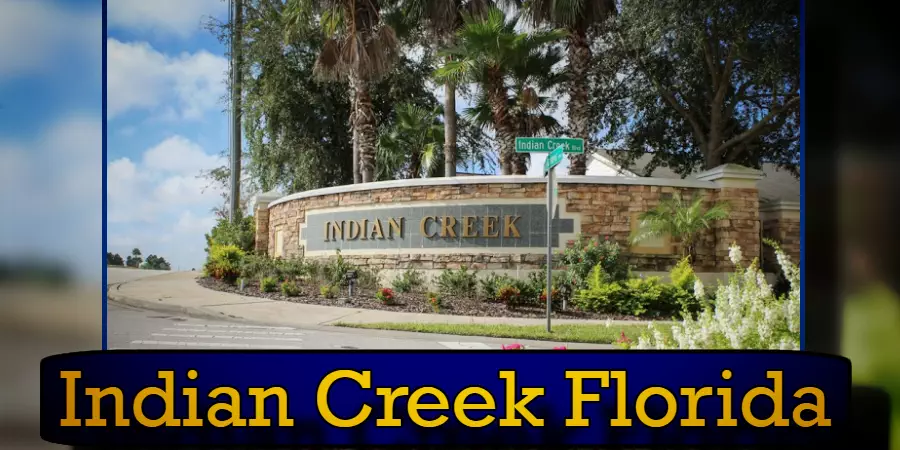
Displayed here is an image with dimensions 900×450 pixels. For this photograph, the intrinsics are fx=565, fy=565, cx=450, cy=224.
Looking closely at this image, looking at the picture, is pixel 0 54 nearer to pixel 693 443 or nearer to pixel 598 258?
pixel 693 443

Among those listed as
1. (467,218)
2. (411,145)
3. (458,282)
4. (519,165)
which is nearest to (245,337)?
(458,282)

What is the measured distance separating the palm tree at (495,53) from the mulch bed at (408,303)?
73.7 inches

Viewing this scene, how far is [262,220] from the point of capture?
570cm

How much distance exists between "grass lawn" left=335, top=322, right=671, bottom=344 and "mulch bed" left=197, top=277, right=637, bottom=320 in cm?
28

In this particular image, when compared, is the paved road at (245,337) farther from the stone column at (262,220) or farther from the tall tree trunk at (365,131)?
the tall tree trunk at (365,131)

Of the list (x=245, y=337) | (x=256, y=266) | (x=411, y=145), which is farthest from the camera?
(x=411, y=145)

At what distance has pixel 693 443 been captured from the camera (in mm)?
3342

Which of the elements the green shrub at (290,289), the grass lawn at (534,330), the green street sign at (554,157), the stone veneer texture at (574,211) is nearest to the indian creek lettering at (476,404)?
the grass lawn at (534,330)

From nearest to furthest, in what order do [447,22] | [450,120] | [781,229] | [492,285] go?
[781,229], [492,285], [450,120], [447,22]

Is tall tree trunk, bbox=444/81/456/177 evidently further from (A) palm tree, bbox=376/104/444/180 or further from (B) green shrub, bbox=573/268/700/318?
(B) green shrub, bbox=573/268/700/318

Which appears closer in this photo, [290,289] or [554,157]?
[554,157]

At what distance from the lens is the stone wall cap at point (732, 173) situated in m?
5.62

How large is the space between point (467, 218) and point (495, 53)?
7.15 ft

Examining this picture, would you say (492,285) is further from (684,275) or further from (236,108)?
(236,108)
